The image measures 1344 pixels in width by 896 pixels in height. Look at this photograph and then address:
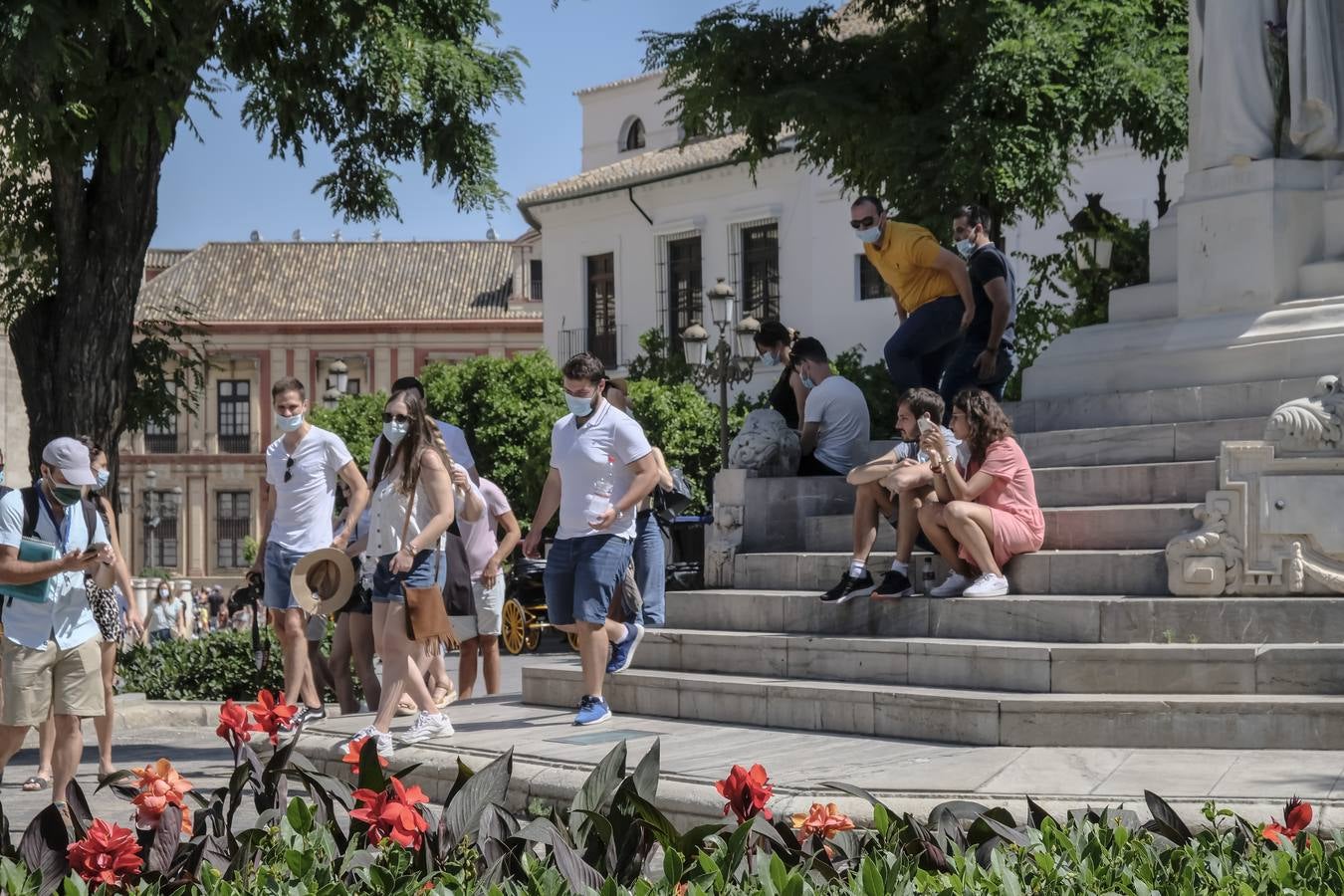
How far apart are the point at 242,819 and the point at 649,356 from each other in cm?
3447

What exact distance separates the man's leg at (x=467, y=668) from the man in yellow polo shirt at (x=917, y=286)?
9.96ft

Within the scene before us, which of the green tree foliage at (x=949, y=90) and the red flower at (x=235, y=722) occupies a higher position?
the green tree foliage at (x=949, y=90)

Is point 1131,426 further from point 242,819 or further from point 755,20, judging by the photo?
point 755,20

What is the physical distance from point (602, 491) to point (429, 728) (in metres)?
1.42

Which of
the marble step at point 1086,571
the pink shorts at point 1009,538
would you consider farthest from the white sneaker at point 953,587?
the marble step at point 1086,571

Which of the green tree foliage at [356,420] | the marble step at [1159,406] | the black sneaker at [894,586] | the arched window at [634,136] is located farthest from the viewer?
the arched window at [634,136]

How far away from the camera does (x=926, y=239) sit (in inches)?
431

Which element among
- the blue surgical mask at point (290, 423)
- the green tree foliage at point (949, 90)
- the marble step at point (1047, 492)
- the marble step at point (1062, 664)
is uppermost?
the green tree foliage at point (949, 90)

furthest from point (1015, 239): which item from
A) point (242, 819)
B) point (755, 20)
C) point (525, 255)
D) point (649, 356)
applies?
point (525, 255)

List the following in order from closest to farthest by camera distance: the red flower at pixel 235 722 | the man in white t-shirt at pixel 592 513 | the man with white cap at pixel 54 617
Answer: the red flower at pixel 235 722
the man with white cap at pixel 54 617
the man in white t-shirt at pixel 592 513

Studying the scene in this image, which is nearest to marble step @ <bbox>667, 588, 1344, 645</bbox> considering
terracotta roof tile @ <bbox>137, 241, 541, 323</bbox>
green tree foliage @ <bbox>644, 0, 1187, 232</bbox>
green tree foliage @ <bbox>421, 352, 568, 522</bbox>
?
green tree foliage @ <bbox>644, 0, 1187, 232</bbox>

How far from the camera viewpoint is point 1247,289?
10.6m

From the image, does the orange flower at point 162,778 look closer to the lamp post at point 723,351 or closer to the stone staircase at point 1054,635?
the stone staircase at point 1054,635

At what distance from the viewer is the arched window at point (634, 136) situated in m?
49.6
